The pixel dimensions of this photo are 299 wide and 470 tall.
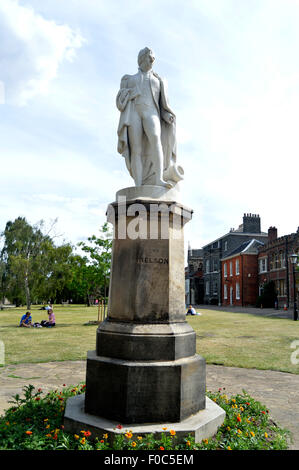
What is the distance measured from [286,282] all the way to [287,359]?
31.0 m

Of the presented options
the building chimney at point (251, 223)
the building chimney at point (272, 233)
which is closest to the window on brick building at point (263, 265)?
the building chimney at point (272, 233)

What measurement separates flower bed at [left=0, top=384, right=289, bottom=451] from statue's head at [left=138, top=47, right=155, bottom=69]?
14.9ft

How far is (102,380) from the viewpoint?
3.93 metres

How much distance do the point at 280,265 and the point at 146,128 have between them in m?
39.0

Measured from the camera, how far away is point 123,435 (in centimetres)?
341

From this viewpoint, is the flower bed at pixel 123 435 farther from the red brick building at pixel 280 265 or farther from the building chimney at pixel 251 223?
the building chimney at pixel 251 223

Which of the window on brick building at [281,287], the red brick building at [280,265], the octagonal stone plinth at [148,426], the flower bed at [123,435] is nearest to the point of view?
the flower bed at [123,435]

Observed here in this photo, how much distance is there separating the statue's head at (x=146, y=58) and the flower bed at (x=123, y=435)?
4.56 meters

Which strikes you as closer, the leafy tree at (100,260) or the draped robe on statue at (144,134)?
the draped robe on statue at (144,134)

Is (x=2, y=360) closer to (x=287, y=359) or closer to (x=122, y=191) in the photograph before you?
(x=122, y=191)

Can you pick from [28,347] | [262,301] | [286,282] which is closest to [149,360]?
[28,347]

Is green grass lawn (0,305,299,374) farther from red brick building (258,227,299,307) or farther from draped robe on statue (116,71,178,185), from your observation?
red brick building (258,227,299,307)

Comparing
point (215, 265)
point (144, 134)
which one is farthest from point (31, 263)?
point (144, 134)

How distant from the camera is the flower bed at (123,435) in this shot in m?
3.36
